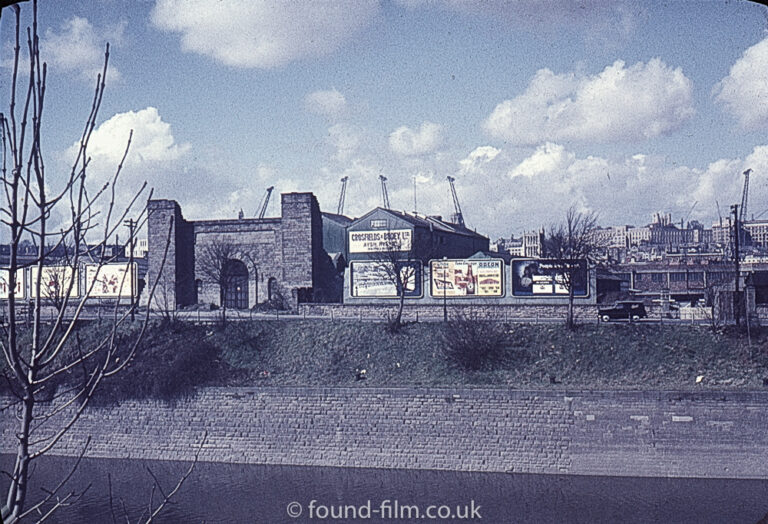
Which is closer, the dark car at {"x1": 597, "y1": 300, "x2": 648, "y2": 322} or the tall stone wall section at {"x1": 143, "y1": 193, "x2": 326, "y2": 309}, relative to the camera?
the dark car at {"x1": 597, "y1": 300, "x2": 648, "y2": 322}

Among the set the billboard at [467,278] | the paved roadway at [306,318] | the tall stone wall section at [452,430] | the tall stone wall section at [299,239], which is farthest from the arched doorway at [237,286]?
the tall stone wall section at [452,430]

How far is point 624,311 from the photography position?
1171 inches

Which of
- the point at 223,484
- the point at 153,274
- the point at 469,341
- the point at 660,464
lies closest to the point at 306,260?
the point at 153,274

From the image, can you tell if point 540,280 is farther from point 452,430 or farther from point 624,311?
point 452,430

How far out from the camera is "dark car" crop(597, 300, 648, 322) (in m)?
29.8

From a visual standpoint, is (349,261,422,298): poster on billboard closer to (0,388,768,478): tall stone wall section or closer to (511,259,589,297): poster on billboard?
(511,259,589,297): poster on billboard

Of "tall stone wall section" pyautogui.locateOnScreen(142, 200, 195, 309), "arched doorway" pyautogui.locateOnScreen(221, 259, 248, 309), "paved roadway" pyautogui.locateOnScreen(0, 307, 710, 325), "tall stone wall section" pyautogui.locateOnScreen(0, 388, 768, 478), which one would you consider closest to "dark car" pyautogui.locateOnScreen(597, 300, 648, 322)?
"paved roadway" pyautogui.locateOnScreen(0, 307, 710, 325)

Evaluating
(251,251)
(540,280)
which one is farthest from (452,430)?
(251,251)

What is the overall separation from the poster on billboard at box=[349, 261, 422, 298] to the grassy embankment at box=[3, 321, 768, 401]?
7.35 m

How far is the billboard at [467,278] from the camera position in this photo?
3556 centimetres

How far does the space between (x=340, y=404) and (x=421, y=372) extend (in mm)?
3477

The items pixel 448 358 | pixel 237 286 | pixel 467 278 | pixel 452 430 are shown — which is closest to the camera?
pixel 452 430

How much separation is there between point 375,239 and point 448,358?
1761cm

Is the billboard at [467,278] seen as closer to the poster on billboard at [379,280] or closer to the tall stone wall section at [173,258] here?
the poster on billboard at [379,280]
